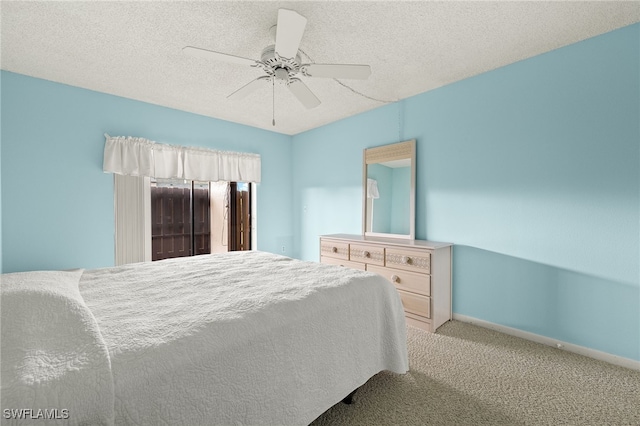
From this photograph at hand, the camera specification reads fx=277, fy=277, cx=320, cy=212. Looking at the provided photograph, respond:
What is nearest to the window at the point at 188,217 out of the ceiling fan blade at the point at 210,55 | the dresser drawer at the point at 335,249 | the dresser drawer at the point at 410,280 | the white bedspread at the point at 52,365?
the dresser drawer at the point at 335,249

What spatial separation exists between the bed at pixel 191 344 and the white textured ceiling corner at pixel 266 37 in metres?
1.78

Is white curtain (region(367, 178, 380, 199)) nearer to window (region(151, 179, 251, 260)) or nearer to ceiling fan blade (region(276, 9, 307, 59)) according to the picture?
window (region(151, 179, 251, 260))

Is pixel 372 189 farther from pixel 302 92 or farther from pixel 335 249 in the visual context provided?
pixel 302 92

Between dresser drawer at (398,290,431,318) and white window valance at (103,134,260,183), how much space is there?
2835mm

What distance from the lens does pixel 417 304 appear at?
9.13 ft

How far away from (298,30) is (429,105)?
80.0 inches

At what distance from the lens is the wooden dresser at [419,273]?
270cm

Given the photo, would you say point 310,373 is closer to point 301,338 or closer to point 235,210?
point 301,338

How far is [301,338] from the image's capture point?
1.33m

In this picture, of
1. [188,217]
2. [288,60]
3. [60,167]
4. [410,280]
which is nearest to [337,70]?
[288,60]

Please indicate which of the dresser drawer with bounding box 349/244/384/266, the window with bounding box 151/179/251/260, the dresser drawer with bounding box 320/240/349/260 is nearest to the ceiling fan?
the dresser drawer with bounding box 349/244/384/266

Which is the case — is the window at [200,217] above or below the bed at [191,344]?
above

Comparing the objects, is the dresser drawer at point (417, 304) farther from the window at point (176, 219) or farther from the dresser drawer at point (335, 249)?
the window at point (176, 219)

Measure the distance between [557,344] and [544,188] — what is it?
51.9 inches
